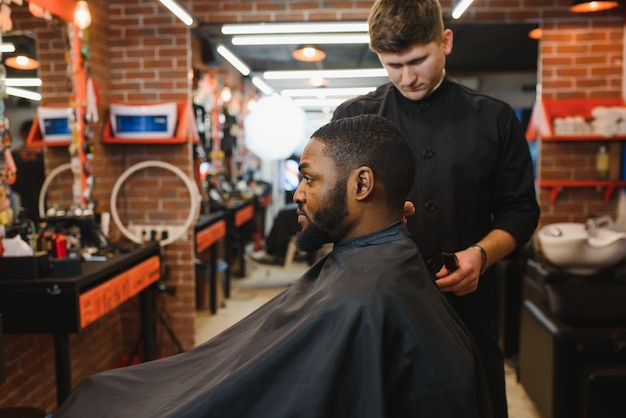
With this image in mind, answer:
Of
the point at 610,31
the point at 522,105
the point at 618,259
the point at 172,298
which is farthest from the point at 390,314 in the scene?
the point at 522,105

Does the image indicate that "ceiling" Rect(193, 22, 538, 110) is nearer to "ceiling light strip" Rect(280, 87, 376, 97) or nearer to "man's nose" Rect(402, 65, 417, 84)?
"ceiling light strip" Rect(280, 87, 376, 97)

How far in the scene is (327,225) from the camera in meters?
1.20

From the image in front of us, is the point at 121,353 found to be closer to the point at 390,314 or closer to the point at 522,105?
the point at 390,314

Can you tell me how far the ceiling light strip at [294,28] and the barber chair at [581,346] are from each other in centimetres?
196

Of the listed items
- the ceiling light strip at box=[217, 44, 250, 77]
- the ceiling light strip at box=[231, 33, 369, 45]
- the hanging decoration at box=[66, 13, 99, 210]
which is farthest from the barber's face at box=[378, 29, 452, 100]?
the ceiling light strip at box=[217, 44, 250, 77]

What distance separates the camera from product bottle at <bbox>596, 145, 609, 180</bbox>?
3787 mm

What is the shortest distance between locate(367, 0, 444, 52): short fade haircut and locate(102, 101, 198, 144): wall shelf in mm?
2372

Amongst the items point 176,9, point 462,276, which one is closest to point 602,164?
point 176,9

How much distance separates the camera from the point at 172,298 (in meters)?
3.91

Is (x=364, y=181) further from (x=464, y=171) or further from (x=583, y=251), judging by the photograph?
(x=583, y=251)

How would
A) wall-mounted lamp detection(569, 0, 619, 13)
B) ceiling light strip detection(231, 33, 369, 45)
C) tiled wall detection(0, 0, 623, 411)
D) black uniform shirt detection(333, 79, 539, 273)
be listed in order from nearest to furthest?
black uniform shirt detection(333, 79, 539, 273) < wall-mounted lamp detection(569, 0, 619, 13) < tiled wall detection(0, 0, 623, 411) < ceiling light strip detection(231, 33, 369, 45)

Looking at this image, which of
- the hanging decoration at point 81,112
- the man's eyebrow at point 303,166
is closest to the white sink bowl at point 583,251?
the man's eyebrow at point 303,166

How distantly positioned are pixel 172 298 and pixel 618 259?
273 cm

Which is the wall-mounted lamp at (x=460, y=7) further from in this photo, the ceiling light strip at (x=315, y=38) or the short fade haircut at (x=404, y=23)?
the short fade haircut at (x=404, y=23)
